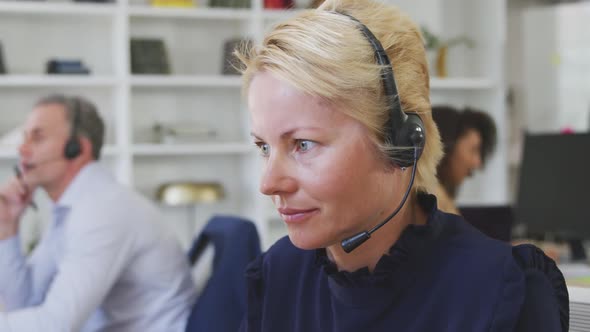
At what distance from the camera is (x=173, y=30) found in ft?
14.2

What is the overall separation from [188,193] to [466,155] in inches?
61.7

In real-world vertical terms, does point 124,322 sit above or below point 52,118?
below

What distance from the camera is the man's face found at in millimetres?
2262

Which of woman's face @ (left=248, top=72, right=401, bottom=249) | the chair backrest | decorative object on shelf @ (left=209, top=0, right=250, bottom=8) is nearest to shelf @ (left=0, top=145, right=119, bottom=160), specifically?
decorative object on shelf @ (left=209, top=0, right=250, bottom=8)

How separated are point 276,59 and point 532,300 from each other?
39 cm

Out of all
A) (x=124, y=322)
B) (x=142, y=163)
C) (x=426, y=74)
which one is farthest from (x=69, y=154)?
(x=142, y=163)

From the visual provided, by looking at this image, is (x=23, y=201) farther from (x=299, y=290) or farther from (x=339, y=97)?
(x=339, y=97)

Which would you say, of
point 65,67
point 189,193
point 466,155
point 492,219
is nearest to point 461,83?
point 466,155

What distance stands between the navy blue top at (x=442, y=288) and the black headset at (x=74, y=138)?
1376mm

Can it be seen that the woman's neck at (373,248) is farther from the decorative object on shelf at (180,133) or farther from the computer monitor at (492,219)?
the decorative object on shelf at (180,133)

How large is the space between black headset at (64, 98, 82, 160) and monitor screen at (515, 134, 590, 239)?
5.87ft

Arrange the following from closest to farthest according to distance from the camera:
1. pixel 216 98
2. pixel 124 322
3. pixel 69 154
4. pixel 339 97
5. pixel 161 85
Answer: pixel 339 97 → pixel 124 322 → pixel 69 154 → pixel 161 85 → pixel 216 98

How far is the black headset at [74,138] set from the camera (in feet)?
7.45

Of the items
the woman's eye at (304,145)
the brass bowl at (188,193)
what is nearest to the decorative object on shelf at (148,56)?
the brass bowl at (188,193)
